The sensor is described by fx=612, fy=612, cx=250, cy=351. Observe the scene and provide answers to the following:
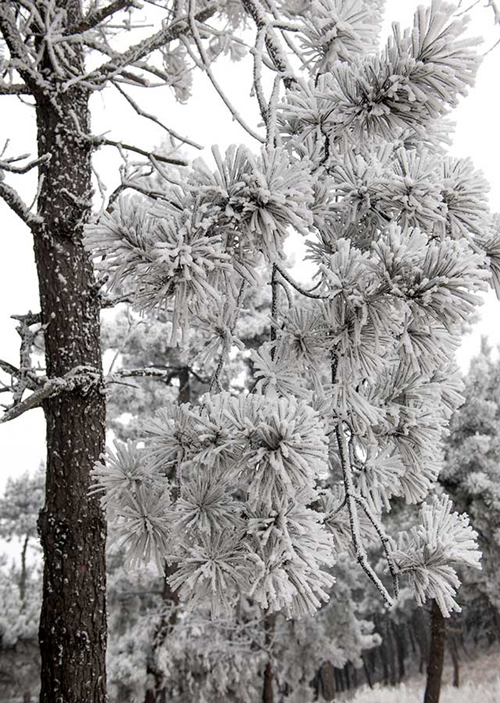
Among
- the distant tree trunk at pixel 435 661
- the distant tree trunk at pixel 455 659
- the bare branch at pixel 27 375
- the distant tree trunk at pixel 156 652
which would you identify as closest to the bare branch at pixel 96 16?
the bare branch at pixel 27 375

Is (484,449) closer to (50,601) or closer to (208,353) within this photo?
(50,601)

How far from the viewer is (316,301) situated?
133 cm

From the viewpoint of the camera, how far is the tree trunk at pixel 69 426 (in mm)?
2486

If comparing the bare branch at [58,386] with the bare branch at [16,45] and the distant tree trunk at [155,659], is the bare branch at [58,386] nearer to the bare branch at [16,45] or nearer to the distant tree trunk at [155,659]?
the bare branch at [16,45]

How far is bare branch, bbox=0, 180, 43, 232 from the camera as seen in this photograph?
2.71m

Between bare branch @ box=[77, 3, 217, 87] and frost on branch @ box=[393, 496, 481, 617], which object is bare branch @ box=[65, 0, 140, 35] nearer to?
bare branch @ box=[77, 3, 217, 87]

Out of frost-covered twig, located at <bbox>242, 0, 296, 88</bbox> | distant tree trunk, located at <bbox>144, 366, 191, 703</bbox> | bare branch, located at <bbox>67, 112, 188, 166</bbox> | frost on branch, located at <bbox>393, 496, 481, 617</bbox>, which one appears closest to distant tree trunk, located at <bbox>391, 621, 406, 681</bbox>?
distant tree trunk, located at <bbox>144, 366, 191, 703</bbox>

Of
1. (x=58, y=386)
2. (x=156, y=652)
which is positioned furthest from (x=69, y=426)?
(x=156, y=652)

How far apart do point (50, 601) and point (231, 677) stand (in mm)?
9018

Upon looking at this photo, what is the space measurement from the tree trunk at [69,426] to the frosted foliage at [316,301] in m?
1.39

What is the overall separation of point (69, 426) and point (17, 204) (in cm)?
101

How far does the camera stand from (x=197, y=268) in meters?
0.98

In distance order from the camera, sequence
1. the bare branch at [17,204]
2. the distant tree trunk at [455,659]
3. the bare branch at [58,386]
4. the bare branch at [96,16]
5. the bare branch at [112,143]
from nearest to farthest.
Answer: the bare branch at [58,386] → the bare branch at [17,204] → the bare branch at [112,143] → the bare branch at [96,16] → the distant tree trunk at [455,659]

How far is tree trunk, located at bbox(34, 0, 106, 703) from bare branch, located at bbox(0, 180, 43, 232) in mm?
65
